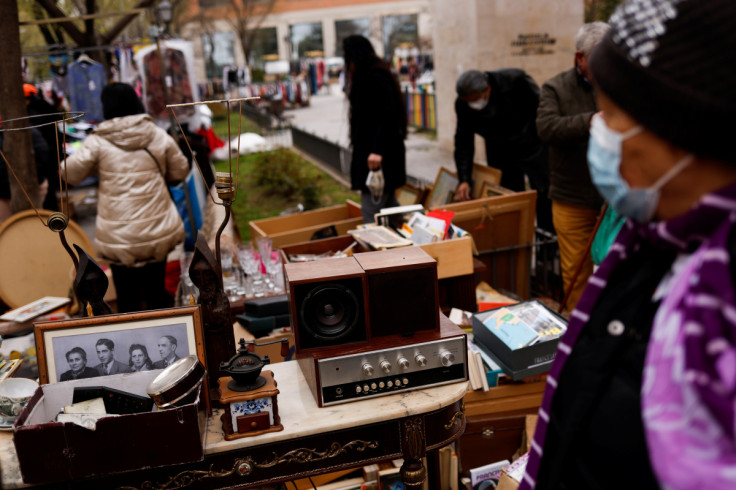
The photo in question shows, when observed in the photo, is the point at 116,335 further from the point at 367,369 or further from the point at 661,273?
the point at 661,273

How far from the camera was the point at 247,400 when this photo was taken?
6.82ft

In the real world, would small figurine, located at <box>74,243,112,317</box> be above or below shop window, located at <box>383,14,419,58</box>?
below

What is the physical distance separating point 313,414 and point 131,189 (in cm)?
291

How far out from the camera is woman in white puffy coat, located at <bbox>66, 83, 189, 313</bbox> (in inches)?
174

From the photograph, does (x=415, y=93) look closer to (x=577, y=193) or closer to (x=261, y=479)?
(x=577, y=193)

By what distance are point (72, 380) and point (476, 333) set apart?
2.04m

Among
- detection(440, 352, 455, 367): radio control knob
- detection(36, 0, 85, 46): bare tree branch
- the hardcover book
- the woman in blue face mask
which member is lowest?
the hardcover book

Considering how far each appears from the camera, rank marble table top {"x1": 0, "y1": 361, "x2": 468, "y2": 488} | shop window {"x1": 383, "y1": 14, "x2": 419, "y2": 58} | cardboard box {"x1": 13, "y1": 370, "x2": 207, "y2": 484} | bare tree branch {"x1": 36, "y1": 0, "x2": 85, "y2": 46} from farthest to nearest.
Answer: shop window {"x1": 383, "y1": 14, "x2": 419, "y2": 58} → bare tree branch {"x1": 36, "y1": 0, "x2": 85, "y2": 46} → marble table top {"x1": 0, "y1": 361, "x2": 468, "y2": 488} → cardboard box {"x1": 13, "y1": 370, "x2": 207, "y2": 484}

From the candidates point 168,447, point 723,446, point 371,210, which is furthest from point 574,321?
point 371,210

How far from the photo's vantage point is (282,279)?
4102mm

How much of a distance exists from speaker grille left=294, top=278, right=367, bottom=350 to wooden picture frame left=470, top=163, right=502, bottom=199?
307cm

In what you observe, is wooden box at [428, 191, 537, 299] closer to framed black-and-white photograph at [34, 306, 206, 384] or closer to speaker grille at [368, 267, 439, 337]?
speaker grille at [368, 267, 439, 337]

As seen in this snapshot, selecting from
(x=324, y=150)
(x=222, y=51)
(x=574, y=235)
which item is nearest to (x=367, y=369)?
(x=574, y=235)

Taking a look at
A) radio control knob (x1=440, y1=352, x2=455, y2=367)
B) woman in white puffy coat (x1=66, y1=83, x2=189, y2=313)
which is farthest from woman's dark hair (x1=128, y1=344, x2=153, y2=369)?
woman in white puffy coat (x1=66, y1=83, x2=189, y2=313)
